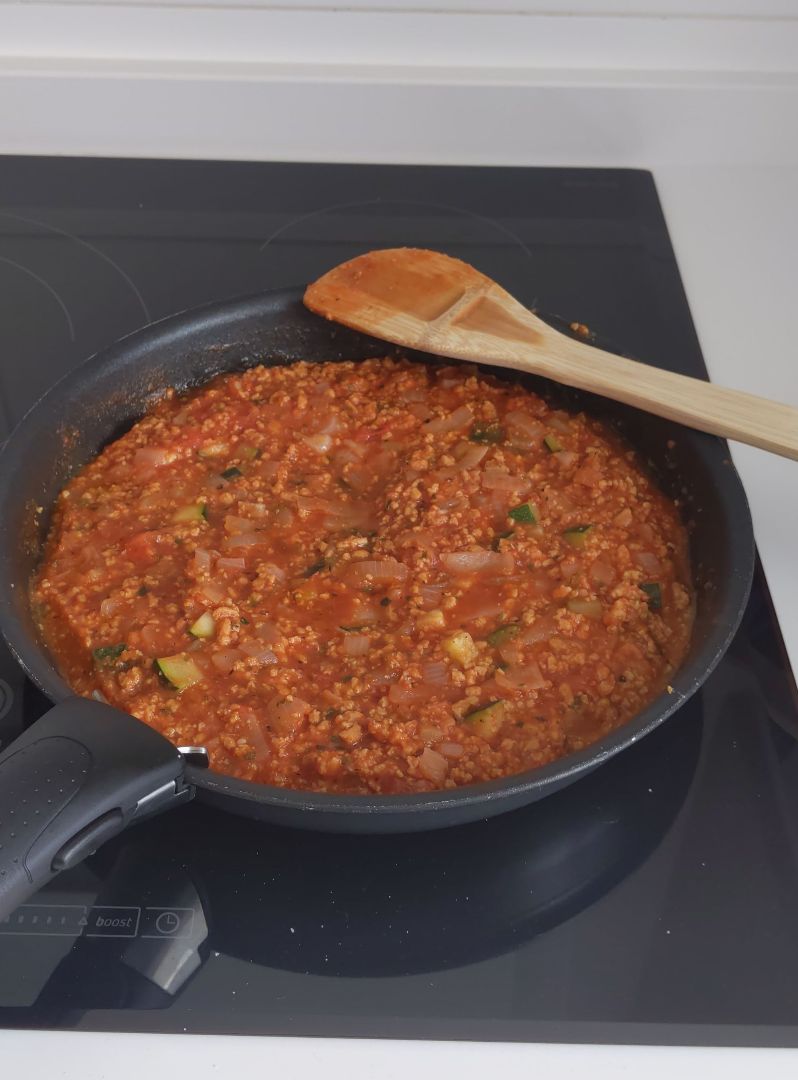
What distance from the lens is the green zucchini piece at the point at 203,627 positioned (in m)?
1.51

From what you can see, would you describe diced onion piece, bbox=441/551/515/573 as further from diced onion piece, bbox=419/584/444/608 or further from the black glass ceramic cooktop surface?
the black glass ceramic cooktop surface

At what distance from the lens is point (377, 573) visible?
1589 mm

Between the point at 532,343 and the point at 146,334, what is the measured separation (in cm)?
61

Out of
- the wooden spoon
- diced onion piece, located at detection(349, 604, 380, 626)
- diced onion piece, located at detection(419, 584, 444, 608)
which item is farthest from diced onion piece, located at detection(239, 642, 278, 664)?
the wooden spoon

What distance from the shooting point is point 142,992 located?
1.20m

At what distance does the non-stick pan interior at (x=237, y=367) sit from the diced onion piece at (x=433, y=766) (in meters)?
0.08

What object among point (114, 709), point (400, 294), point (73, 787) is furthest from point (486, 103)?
point (73, 787)

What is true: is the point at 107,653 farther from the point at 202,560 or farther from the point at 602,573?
the point at 602,573

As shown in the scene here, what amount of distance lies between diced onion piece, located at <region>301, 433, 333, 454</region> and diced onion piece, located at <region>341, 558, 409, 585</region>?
284 mm

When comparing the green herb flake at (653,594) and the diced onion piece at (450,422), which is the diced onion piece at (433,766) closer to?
the green herb flake at (653,594)

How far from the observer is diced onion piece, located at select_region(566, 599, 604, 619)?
5.08 ft

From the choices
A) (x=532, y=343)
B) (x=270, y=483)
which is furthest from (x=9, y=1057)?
(x=532, y=343)

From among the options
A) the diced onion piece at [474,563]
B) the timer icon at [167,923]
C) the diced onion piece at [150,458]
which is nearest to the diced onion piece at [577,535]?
the diced onion piece at [474,563]

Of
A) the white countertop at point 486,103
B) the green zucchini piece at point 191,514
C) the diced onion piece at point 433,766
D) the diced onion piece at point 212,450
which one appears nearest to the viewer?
the diced onion piece at point 433,766
